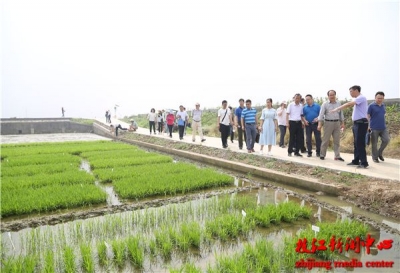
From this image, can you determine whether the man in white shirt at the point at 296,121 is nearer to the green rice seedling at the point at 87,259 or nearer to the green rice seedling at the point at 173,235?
the green rice seedling at the point at 173,235

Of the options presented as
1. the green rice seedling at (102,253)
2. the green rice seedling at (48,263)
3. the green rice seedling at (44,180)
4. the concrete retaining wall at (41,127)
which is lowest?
the green rice seedling at (102,253)

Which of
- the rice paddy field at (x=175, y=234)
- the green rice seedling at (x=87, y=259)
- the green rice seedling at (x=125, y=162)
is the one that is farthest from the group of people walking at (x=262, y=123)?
the green rice seedling at (x=87, y=259)

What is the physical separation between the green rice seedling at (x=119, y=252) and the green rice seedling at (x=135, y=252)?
2.6 inches

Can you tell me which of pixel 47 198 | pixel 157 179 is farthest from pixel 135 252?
pixel 157 179

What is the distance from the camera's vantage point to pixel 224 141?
10.0m

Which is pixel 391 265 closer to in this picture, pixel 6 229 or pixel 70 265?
pixel 70 265

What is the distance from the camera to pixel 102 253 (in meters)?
2.99

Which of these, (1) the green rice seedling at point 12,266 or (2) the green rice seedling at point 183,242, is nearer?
Result: (1) the green rice seedling at point 12,266

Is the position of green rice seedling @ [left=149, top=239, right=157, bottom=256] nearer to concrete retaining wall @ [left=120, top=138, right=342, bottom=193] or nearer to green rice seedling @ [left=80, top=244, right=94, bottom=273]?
green rice seedling @ [left=80, top=244, right=94, bottom=273]

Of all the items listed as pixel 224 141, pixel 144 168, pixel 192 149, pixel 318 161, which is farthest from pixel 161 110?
pixel 318 161

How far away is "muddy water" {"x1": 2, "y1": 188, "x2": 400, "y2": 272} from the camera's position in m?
2.96

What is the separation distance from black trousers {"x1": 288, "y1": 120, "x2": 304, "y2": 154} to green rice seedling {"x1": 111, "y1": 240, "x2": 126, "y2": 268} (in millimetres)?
5877

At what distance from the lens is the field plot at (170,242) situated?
2764 mm

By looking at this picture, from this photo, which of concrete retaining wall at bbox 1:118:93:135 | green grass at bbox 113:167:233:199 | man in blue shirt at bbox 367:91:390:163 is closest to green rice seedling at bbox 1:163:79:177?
green grass at bbox 113:167:233:199
